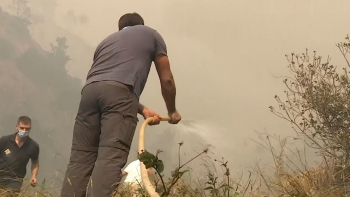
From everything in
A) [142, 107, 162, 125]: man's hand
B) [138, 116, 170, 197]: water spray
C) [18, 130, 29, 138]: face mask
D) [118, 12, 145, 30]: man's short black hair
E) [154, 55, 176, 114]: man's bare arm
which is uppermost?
[18, 130, 29, 138]: face mask

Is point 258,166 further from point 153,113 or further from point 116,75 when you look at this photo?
point 116,75

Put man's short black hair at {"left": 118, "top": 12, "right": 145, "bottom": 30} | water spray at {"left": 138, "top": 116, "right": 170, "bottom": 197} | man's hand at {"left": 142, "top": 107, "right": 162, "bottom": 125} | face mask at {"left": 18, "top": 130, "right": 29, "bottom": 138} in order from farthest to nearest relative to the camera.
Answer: face mask at {"left": 18, "top": 130, "right": 29, "bottom": 138}, man's short black hair at {"left": 118, "top": 12, "right": 145, "bottom": 30}, man's hand at {"left": 142, "top": 107, "right": 162, "bottom": 125}, water spray at {"left": 138, "top": 116, "right": 170, "bottom": 197}

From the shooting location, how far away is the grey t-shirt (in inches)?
109

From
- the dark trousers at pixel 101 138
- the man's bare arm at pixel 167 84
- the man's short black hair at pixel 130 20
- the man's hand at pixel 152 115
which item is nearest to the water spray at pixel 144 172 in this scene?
the man's hand at pixel 152 115

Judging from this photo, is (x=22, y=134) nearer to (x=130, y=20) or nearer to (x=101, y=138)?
(x=130, y=20)

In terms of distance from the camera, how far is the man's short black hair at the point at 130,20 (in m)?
3.28

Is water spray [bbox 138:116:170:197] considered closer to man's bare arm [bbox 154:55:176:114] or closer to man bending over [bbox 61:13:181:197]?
man bending over [bbox 61:13:181:197]

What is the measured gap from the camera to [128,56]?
2857mm

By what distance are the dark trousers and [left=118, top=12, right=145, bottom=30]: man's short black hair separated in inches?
28.8

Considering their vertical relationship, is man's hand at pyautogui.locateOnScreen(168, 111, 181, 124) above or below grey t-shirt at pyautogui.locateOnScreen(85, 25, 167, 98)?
below

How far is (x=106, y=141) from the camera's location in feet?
8.39

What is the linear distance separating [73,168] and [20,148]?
11.1ft

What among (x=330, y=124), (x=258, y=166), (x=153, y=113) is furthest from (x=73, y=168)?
(x=330, y=124)

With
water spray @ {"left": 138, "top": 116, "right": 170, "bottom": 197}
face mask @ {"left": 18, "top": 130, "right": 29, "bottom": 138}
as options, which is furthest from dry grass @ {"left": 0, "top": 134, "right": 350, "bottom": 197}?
face mask @ {"left": 18, "top": 130, "right": 29, "bottom": 138}
